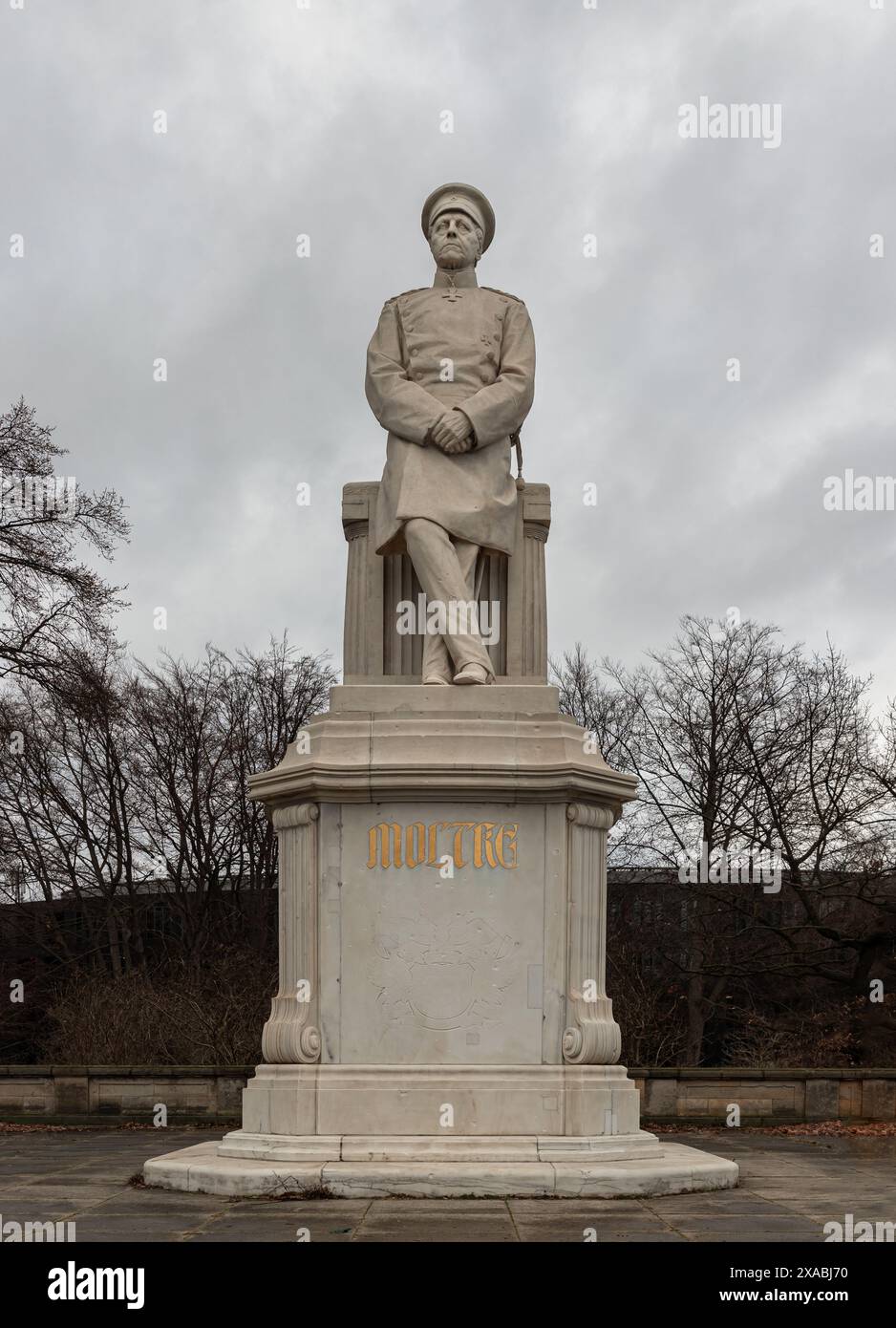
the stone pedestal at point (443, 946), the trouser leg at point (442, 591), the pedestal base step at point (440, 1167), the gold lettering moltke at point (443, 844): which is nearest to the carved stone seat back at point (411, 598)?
the trouser leg at point (442, 591)

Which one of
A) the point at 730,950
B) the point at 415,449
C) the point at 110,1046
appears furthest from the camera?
the point at 730,950

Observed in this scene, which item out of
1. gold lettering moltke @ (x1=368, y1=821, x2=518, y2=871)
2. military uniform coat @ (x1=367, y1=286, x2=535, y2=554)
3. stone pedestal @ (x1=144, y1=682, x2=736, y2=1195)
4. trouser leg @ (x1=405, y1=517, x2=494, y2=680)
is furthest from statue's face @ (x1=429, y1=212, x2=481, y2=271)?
gold lettering moltke @ (x1=368, y1=821, x2=518, y2=871)

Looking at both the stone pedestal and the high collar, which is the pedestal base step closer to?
the stone pedestal

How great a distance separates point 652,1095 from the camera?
1473 cm

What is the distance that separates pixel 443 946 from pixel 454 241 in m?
4.92

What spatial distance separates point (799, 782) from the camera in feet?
96.2

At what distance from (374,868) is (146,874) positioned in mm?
25331

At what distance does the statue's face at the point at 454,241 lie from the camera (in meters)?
10.9

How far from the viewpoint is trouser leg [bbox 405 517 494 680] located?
10000 millimetres

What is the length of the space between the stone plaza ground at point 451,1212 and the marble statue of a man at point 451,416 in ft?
11.2

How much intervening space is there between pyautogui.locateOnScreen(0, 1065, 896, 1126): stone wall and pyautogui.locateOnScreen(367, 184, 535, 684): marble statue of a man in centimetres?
647

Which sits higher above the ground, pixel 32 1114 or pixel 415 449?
pixel 415 449

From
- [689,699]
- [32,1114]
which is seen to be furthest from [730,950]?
[32,1114]

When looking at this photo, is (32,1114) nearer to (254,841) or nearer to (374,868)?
(374,868)
